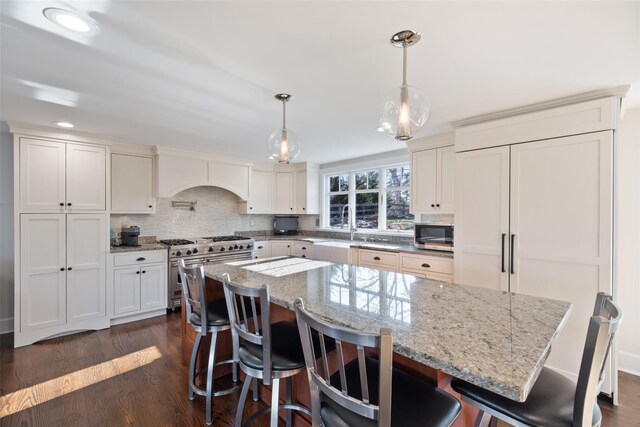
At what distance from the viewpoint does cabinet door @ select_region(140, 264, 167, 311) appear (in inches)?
146

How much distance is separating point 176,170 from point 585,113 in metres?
4.52

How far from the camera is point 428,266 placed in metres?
3.26

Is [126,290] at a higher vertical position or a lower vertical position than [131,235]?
lower

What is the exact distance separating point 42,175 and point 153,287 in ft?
5.66

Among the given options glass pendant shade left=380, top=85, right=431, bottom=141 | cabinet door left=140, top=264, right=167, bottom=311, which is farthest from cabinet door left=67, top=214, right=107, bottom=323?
glass pendant shade left=380, top=85, right=431, bottom=141

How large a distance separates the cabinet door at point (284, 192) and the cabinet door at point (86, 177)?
2.72 meters

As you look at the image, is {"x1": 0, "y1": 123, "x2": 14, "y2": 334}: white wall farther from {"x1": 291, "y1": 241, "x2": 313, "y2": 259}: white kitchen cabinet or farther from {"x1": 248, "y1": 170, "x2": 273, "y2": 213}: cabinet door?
{"x1": 291, "y1": 241, "x2": 313, "y2": 259}: white kitchen cabinet

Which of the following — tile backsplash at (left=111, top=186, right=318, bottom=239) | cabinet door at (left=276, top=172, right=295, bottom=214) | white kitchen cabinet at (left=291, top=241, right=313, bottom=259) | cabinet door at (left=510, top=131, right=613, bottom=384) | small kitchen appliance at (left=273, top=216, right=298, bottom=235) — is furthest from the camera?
small kitchen appliance at (left=273, top=216, right=298, bottom=235)

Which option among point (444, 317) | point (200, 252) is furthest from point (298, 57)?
point (200, 252)

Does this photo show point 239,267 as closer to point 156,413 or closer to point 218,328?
point 218,328

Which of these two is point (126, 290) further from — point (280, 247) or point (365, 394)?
point (365, 394)

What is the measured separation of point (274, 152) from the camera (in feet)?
7.41

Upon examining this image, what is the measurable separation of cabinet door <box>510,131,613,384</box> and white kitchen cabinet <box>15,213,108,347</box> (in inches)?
174

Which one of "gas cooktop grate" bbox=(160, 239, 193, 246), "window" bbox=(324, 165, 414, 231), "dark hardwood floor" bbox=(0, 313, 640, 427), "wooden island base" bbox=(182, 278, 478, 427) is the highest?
"window" bbox=(324, 165, 414, 231)
